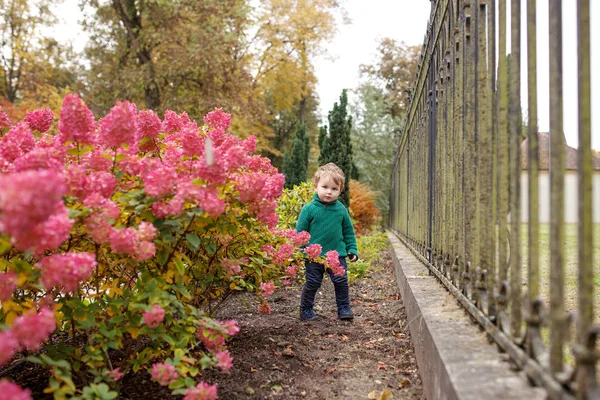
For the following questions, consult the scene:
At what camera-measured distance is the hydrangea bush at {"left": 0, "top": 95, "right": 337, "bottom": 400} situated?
142 centimetres

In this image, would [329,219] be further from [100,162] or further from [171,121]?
[100,162]

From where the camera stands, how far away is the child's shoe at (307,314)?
397 centimetres

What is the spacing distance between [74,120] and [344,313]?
2757 mm

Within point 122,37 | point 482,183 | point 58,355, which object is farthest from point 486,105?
point 122,37

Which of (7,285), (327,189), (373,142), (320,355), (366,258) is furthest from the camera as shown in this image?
(373,142)

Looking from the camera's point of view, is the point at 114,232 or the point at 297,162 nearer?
the point at 114,232

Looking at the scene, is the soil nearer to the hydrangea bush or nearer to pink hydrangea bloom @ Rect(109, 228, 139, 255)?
the hydrangea bush

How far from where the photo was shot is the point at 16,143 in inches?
79.0

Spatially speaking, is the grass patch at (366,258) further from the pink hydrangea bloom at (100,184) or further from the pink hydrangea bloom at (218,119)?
the pink hydrangea bloom at (100,184)

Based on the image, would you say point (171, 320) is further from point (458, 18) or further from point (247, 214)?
point (458, 18)

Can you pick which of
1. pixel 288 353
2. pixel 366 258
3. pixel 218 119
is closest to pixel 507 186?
pixel 218 119

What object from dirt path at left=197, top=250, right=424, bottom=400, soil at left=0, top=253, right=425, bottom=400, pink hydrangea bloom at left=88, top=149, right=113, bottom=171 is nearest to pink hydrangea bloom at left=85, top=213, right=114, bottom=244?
pink hydrangea bloom at left=88, top=149, right=113, bottom=171

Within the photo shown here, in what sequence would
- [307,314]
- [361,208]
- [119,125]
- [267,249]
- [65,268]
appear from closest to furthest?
1. [65,268]
2. [119,125]
3. [267,249]
4. [307,314]
5. [361,208]

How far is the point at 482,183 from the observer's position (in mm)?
2047
